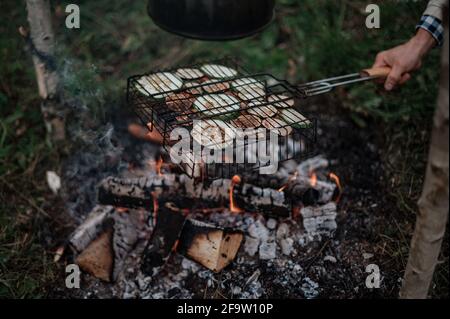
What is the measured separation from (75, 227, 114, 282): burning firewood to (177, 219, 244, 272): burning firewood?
52 centimetres

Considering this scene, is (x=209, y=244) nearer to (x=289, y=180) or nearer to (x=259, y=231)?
(x=259, y=231)

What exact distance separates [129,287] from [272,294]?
1028 millimetres

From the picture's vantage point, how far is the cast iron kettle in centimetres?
261

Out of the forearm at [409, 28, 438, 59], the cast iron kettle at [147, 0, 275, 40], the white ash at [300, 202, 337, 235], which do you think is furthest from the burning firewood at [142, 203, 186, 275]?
the forearm at [409, 28, 438, 59]

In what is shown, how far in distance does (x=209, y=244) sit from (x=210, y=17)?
1.57 metres

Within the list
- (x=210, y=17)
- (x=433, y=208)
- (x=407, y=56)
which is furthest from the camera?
(x=407, y=56)

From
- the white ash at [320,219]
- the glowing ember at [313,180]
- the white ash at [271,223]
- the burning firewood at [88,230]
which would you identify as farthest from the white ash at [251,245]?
the burning firewood at [88,230]

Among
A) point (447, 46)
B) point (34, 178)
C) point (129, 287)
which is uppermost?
point (447, 46)

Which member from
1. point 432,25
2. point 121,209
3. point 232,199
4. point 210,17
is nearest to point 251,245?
point 232,199

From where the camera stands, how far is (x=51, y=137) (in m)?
4.12

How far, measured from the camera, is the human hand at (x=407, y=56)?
3267 mm

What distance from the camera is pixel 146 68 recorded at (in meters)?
5.14

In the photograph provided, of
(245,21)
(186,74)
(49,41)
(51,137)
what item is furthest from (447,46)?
(51,137)
